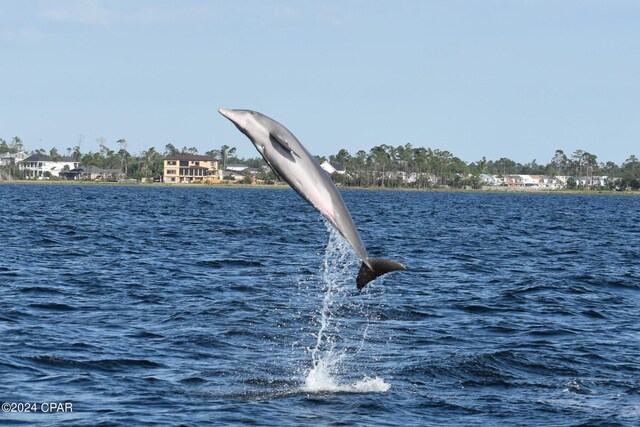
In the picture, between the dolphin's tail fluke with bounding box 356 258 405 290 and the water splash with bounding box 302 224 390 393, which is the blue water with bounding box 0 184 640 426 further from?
the dolphin's tail fluke with bounding box 356 258 405 290

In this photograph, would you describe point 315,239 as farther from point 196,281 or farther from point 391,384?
point 391,384

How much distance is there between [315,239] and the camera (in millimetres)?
58219

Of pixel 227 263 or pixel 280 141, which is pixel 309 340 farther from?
pixel 227 263

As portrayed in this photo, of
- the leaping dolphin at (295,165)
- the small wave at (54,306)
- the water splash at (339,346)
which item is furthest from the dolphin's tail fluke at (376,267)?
the small wave at (54,306)

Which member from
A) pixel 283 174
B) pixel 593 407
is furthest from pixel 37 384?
pixel 593 407

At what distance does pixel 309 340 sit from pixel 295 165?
40.8ft

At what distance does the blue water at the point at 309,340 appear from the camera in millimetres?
18219

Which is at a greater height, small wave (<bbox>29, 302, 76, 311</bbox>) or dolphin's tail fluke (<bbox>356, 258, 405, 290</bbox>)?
dolphin's tail fluke (<bbox>356, 258, 405, 290</bbox>)

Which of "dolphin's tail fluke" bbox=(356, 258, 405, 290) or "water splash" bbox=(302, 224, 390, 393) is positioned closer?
"dolphin's tail fluke" bbox=(356, 258, 405, 290)

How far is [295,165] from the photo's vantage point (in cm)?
1312

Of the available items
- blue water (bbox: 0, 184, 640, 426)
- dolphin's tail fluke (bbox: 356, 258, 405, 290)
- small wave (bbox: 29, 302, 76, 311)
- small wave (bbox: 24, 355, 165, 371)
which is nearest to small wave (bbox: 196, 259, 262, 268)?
blue water (bbox: 0, 184, 640, 426)

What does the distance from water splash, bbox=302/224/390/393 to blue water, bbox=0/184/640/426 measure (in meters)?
0.08

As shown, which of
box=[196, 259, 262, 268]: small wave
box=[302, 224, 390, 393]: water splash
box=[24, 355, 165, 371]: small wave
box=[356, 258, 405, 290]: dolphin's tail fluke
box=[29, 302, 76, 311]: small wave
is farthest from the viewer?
box=[196, 259, 262, 268]: small wave

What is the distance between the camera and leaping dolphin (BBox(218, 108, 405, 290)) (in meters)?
12.8
